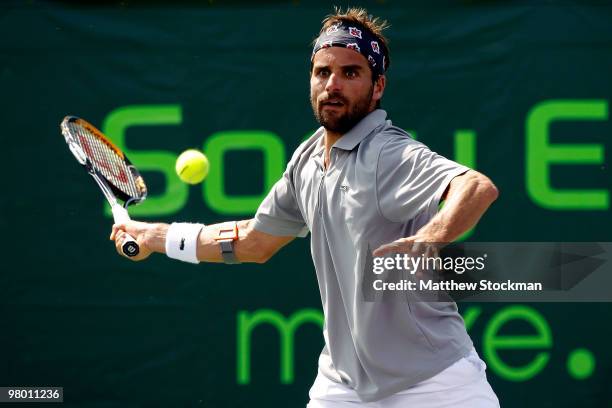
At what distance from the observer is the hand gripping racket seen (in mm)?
3887

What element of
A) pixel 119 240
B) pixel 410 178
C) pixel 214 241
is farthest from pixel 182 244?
pixel 410 178

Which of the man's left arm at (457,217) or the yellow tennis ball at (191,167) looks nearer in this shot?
the man's left arm at (457,217)

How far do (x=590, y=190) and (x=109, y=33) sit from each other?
2360 millimetres

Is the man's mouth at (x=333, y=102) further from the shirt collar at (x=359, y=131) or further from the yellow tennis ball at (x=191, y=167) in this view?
the yellow tennis ball at (x=191, y=167)

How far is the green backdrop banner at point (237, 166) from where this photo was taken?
4734 mm

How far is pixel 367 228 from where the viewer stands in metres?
2.96

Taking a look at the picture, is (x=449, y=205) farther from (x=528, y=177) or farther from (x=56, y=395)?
(x=56, y=395)

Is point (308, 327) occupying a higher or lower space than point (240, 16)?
lower

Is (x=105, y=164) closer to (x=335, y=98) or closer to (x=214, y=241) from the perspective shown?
(x=214, y=241)

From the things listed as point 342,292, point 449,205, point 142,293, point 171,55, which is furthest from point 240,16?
point 449,205

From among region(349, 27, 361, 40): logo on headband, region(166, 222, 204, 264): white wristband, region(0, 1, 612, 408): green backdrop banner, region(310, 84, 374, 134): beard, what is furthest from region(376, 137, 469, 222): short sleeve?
region(0, 1, 612, 408): green backdrop banner

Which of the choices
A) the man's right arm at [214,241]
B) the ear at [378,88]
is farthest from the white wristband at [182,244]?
the ear at [378,88]

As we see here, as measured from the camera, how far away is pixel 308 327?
4.79m

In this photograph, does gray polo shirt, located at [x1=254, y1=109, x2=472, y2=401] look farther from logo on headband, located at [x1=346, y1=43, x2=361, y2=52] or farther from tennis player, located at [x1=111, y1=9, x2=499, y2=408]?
logo on headband, located at [x1=346, y1=43, x2=361, y2=52]
